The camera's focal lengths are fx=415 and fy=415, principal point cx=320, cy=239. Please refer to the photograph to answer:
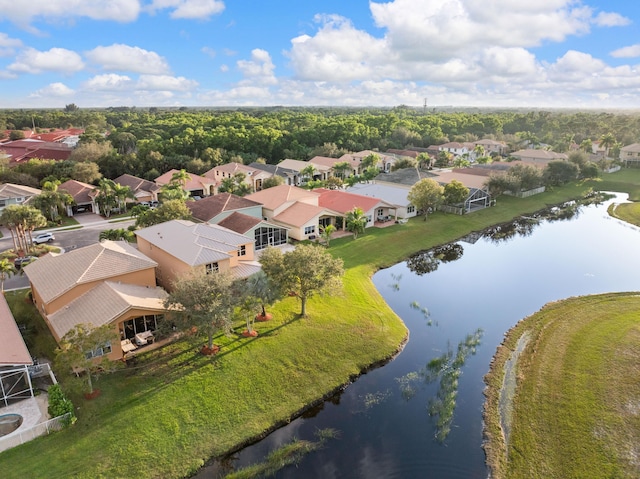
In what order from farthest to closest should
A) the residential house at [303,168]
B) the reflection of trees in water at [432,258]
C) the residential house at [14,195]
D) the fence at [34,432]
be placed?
1. the residential house at [303,168]
2. the residential house at [14,195]
3. the reflection of trees in water at [432,258]
4. the fence at [34,432]

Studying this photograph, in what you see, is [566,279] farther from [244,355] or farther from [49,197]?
[49,197]

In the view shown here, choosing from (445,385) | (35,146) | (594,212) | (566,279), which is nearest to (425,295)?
(445,385)

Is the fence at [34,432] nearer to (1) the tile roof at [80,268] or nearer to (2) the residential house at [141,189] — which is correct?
(1) the tile roof at [80,268]

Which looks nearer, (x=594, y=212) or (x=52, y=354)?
(x=52, y=354)

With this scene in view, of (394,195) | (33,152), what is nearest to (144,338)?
(394,195)

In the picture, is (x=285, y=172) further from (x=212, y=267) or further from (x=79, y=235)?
(x=212, y=267)

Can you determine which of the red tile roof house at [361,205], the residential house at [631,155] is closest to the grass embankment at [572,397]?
the red tile roof house at [361,205]
